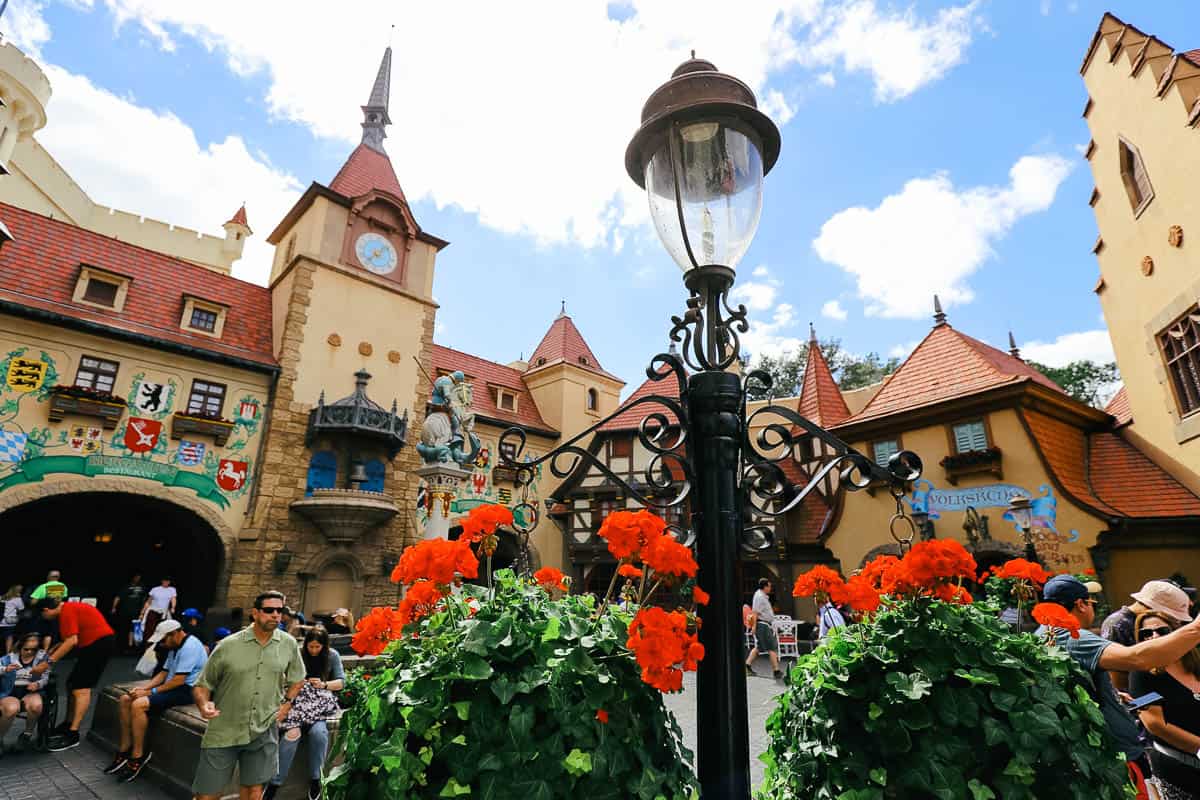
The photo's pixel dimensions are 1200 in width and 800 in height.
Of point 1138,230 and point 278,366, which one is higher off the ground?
point 1138,230

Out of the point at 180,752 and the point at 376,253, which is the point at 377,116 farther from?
the point at 180,752

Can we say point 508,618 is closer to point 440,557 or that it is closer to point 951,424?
point 440,557

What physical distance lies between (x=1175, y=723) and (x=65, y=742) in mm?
9438

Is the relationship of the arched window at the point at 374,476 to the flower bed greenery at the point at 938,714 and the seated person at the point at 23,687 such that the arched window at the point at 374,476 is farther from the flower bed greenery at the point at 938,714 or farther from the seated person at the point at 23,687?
the flower bed greenery at the point at 938,714

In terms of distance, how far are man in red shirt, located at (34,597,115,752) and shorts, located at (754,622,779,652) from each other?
971cm

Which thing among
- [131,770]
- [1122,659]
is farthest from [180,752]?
[1122,659]

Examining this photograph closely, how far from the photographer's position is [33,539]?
15.7 m

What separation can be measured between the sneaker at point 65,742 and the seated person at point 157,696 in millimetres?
1180

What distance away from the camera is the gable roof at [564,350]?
76.7ft

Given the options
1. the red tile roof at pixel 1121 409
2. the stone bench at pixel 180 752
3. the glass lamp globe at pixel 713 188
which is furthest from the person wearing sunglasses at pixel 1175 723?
the red tile roof at pixel 1121 409

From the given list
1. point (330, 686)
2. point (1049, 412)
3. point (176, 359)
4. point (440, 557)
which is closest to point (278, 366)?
point (176, 359)

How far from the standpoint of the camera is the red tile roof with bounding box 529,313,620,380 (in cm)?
2342

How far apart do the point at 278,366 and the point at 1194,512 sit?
65.6 ft

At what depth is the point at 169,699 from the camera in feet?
17.9
